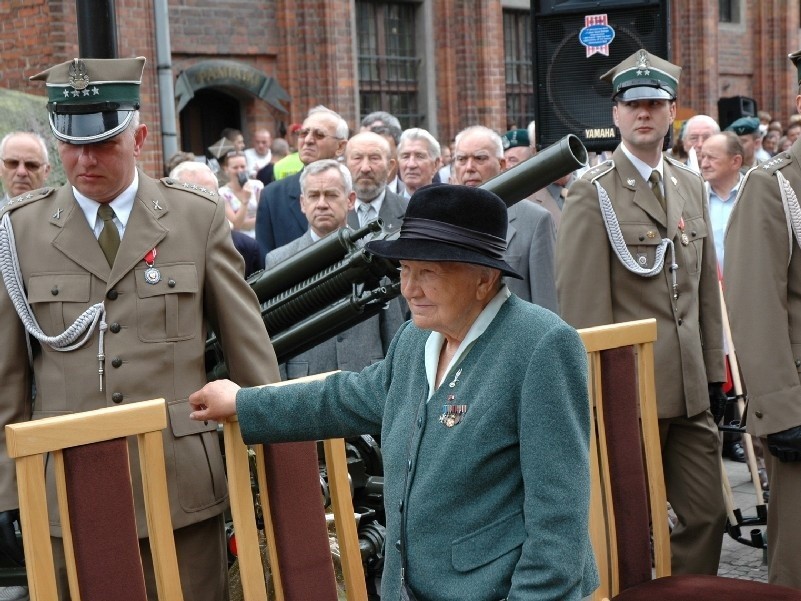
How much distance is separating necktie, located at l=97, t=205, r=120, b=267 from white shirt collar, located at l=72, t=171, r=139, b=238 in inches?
0.5

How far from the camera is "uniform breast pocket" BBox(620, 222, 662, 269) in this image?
477 cm

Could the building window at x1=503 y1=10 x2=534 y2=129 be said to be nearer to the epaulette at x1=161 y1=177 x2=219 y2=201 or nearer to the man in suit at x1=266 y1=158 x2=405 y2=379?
the man in suit at x1=266 y1=158 x2=405 y2=379

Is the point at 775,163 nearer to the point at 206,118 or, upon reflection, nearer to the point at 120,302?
the point at 120,302

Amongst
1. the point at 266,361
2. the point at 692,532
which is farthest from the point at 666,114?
the point at 266,361

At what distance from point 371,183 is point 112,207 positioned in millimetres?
2961

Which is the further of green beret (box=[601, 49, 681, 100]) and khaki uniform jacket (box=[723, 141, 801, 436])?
green beret (box=[601, 49, 681, 100])

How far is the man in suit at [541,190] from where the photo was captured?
7027 mm

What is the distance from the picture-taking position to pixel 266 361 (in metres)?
3.47

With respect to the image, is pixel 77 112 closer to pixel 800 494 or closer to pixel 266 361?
pixel 266 361

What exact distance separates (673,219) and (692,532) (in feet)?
3.96

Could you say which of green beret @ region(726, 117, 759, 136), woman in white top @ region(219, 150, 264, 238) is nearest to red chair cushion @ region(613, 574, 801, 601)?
woman in white top @ region(219, 150, 264, 238)

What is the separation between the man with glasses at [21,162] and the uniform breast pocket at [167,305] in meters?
2.98

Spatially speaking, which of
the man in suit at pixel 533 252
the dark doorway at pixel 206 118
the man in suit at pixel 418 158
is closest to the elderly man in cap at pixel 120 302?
the man in suit at pixel 533 252

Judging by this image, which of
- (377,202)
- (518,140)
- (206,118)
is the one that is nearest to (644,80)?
(377,202)
